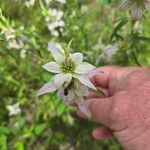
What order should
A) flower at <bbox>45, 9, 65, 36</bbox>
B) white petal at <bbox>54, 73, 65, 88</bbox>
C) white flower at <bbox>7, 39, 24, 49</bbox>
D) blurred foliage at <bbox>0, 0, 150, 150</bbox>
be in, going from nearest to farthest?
1. white petal at <bbox>54, 73, 65, 88</bbox>
2. white flower at <bbox>7, 39, 24, 49</bbox>
3. flower at <bbox>45, 9, 65, 36</bbox>
4. blurred foliage at <bbox>0, 0, 150, 150</bbox>

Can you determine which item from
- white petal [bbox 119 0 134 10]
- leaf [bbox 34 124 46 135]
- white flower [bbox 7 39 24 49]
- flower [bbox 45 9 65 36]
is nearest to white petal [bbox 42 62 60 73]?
white petal [bbox 119 0 134 10]

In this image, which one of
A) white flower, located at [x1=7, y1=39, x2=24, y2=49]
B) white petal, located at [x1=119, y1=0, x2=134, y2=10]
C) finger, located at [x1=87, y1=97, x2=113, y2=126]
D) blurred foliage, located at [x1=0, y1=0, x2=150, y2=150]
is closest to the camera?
white petal, located at [x1=119, y1=0, x2=134, y2=10]

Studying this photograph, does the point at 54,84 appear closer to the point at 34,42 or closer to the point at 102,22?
the point at 34,42

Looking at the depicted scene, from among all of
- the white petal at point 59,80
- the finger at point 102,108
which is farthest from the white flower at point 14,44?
the white petal at point 59,80

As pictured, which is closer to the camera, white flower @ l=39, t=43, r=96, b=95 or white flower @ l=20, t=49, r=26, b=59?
white flower @ l=39, t=43, r=96, b=95

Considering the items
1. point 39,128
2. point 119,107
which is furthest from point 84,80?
point 39,128

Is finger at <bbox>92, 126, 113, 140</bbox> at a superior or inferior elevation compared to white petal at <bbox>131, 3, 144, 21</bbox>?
inferior

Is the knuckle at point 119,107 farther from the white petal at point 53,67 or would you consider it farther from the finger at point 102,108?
the white petal at point 53,67

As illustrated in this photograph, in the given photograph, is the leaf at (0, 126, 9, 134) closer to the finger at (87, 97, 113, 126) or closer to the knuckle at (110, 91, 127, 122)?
the finger at (87, 97, 113, 126)
